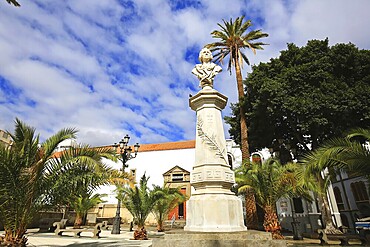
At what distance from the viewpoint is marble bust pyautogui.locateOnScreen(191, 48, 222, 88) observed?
6.14m

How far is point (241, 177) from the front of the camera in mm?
11492

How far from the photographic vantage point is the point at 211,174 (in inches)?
190

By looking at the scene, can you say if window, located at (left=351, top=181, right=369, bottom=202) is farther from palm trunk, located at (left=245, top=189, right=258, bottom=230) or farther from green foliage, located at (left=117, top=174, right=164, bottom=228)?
green foliage, located at (left=117, top=174, right=164, bottom=228)

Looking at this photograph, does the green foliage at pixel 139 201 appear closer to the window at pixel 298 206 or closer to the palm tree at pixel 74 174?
the palm tree at pixel 74 174

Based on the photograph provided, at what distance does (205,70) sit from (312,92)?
9830 mm

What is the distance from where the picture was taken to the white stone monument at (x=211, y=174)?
14.6 ft

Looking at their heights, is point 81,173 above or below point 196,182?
above

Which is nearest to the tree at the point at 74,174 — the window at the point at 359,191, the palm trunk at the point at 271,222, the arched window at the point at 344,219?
the palm trunk at the point at 271,222

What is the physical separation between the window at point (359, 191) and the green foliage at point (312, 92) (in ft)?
21.6

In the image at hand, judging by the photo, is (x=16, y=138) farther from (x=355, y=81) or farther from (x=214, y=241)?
(x=355, y=81)

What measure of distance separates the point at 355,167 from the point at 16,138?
8.97 meters

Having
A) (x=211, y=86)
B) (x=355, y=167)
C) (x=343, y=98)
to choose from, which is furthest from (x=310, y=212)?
(x=211, y=86)

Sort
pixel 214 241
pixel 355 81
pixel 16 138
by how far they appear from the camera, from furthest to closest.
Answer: pixel 355 81 < pixel 16 138 < pixel 214 241

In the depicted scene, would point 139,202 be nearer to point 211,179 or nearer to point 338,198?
point 211,179
